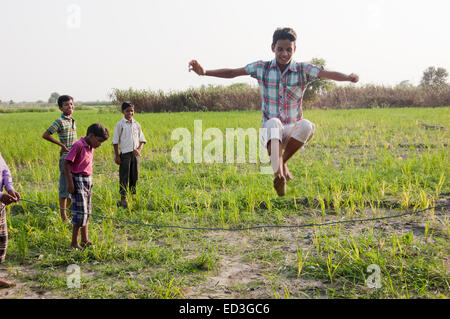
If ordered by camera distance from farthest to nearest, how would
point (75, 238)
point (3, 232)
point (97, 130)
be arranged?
point (75, 238) → point (97, 130) → point (3, 232)

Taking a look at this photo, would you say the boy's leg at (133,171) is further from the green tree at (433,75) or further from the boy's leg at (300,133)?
the green tree at (433,75)

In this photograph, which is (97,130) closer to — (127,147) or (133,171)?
(127,147)

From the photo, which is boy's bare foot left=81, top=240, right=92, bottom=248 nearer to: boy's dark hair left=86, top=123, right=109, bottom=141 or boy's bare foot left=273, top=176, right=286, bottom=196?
boy's dark hair left=86, top=123, right=109, bottom=141

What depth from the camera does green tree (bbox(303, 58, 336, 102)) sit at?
24.1 m

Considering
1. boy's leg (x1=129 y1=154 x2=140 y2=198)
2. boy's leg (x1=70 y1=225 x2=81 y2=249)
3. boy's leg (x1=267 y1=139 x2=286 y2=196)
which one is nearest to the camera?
boy's leg (x1=267 y1=139 x2=286 y2=196)

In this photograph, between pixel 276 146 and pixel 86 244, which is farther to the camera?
pixel 86 244

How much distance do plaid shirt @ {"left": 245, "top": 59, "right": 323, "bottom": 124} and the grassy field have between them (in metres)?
0.75

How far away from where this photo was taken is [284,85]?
348 centimetres

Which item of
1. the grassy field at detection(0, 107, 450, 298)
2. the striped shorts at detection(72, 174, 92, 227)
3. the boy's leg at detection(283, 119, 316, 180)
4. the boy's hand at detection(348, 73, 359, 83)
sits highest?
the boy's hand at detection(348, 73, 359, 83)

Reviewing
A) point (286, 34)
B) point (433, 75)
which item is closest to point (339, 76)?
point (286, 34)

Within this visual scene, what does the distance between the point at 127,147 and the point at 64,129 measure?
2.83 ft

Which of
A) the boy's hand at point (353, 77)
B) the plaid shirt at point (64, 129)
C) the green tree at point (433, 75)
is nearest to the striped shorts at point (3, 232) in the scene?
the plaid shirt at point (64, 129)

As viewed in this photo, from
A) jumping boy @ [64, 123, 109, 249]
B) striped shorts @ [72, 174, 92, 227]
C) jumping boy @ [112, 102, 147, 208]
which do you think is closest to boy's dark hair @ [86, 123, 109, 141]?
jumping boy @ [64, 123, 109, 249]
